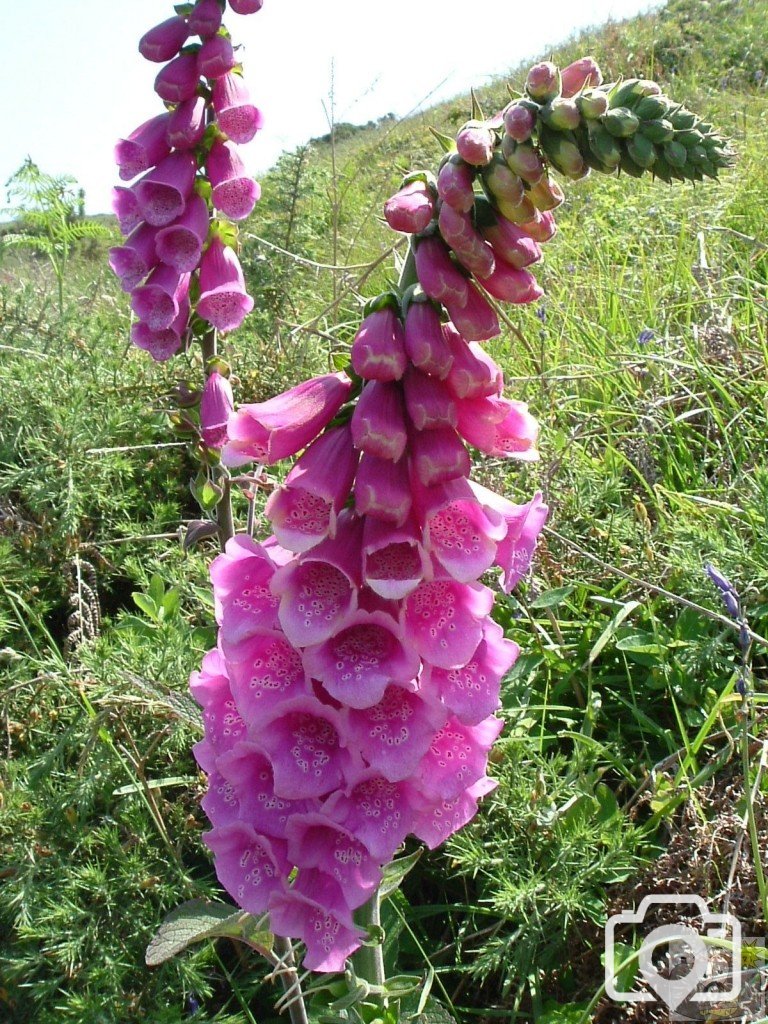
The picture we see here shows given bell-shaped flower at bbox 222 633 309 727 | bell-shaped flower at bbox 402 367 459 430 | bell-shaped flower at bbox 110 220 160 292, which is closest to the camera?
bell-shaped flower at bbox 402 367 459 430

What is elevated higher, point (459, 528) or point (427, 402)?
point (427, 402)

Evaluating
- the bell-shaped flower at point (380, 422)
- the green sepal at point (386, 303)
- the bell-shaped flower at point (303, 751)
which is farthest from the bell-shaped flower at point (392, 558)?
the green sepal at point (386, 303)

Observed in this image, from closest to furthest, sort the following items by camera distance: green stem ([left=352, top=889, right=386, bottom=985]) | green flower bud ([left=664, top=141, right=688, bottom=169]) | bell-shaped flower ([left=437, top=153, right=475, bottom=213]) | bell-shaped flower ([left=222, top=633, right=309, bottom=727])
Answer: green flower bud ([left=664, top=141, right=688, bottom=169])
bell-shaped flower ([left=437, top=153, right=475, bottom=213])
bell-shaped flower ([left=222, top=633, right=309, bottom=727])
green stem ([left=352, top=889, right=386, bottom=985])

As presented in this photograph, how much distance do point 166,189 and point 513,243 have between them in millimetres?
1185

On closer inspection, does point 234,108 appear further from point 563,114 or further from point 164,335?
point 563,114

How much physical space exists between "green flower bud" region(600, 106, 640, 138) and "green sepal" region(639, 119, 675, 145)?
17 mm

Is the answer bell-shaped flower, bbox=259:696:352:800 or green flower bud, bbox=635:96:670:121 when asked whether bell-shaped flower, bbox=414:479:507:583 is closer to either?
bell-shaped flower, bbox=259:696:352:800

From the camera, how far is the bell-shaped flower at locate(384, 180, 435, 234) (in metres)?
1.22

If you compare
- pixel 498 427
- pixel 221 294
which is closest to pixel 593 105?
pixel 498 427

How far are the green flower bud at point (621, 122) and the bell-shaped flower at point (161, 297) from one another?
125cm

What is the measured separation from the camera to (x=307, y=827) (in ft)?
4.54

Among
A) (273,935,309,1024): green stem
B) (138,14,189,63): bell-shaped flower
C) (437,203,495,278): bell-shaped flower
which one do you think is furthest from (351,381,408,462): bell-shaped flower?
(138,14,189,63): bell-shaped flower

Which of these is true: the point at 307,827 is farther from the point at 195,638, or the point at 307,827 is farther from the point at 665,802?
the point at 195,638

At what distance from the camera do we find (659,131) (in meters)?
1.08
